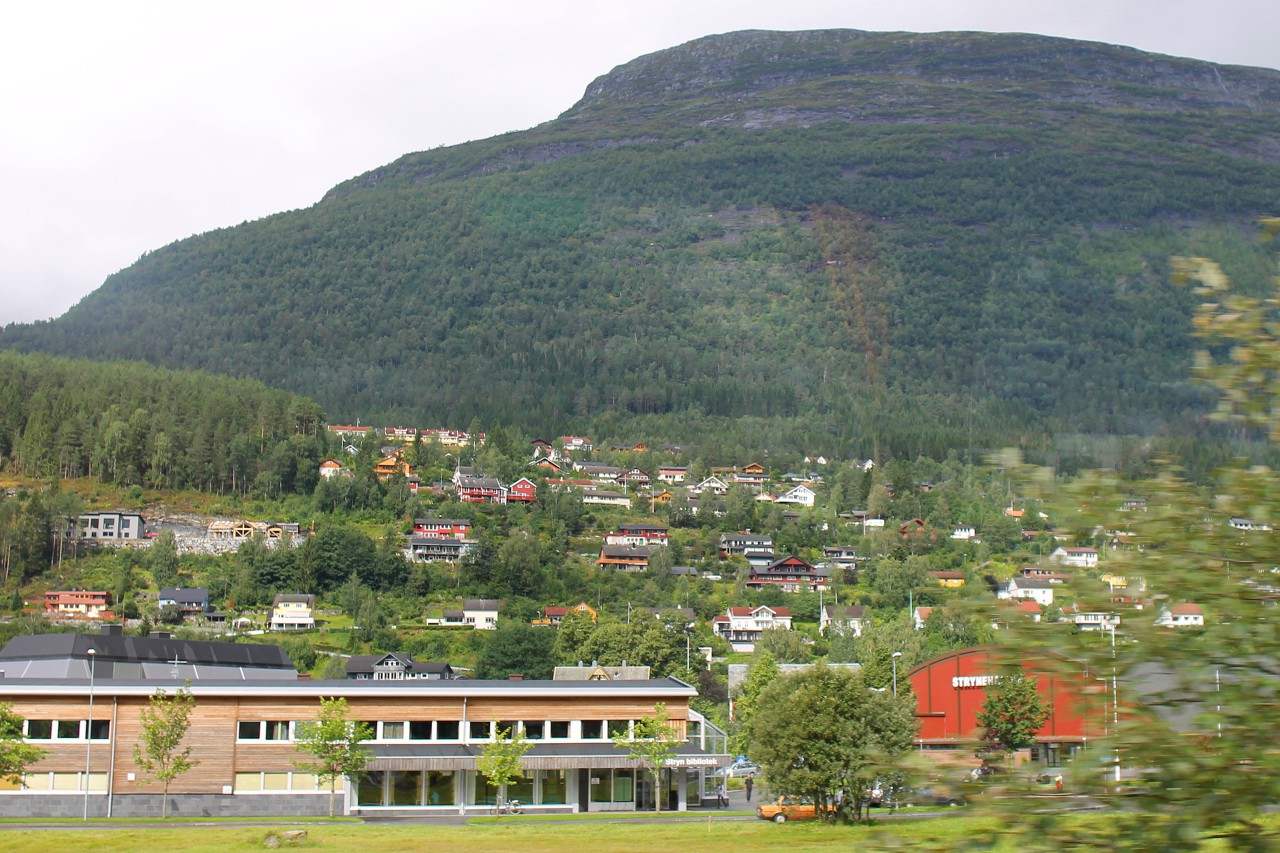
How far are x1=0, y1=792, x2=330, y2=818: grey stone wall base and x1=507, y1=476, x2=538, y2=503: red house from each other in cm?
12353

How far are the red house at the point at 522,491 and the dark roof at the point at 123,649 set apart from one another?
100184mm

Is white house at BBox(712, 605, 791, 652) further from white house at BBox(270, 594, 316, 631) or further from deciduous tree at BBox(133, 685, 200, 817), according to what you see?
deciduous tree at BBox(133, 685, 200, 817)

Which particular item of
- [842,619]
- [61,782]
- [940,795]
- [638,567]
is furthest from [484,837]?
[638,567]

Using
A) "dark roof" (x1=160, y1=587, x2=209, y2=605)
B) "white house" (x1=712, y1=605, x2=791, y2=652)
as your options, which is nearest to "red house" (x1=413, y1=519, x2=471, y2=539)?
"dark roof" (x1=160, y1=587, x2=209, y2=605)

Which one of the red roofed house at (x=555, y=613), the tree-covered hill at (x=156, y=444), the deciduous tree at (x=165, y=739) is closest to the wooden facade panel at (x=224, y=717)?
the deciduous tree at (x=165, y=739)

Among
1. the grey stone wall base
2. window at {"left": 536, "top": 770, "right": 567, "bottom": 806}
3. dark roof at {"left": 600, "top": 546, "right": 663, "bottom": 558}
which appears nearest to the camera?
the grey stone wall base

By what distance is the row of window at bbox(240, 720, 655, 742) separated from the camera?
194 feet

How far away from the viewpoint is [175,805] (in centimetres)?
5744

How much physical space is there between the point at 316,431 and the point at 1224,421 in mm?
184795

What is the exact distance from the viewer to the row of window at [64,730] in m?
57.8

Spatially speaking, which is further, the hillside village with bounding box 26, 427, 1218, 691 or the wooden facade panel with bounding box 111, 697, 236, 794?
the hillside village with bounding box 26, 427, 1218, 691

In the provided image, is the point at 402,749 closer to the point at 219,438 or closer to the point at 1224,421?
the point at 1224,421

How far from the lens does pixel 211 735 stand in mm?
58406

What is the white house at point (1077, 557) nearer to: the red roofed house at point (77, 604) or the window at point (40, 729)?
the window at point (40, 729)
